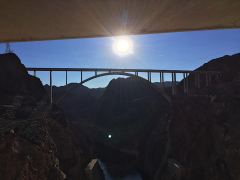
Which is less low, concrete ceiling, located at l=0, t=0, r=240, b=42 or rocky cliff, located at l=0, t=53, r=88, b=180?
concrete ceiling, located at l=0, t=0, r=240, b=42

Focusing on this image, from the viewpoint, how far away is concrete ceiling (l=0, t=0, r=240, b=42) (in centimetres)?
233

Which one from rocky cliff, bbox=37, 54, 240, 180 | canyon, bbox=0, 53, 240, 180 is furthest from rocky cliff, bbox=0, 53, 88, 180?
rocky cliff, bbox=37, 54, 240, 180

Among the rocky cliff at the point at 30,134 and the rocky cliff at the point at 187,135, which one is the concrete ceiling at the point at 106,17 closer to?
the rocky cliff at the point at 30,134

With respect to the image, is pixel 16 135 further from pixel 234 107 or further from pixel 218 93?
pixel 218 93

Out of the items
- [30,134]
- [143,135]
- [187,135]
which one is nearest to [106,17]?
[30,134]

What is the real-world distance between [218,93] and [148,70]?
976 centimetres

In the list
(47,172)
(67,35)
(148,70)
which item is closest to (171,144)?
(148,70)

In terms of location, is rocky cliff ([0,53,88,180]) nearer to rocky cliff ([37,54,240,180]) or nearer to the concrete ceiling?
rocky cliff ([37,54,240,180])

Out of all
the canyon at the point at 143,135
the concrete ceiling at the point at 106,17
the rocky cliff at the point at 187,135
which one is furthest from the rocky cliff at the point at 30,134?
the concrete ceiling at the point at 106,17

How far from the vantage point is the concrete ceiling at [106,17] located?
2326 mm

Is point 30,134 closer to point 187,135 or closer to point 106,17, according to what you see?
point 187,135

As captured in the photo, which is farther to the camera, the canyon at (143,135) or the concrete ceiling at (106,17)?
the canyon at (143,135)

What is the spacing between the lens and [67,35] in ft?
9.70

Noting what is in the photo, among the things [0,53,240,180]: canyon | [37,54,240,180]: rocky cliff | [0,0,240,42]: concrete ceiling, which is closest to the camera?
[0,0,240,42]: concrete ceiling
